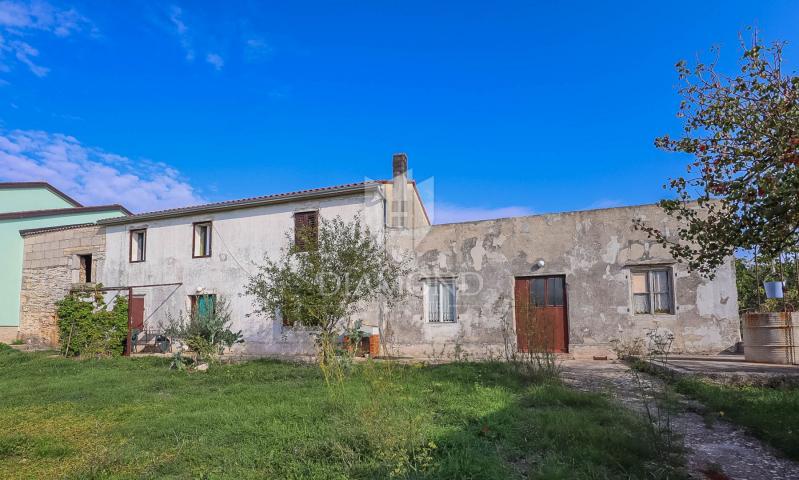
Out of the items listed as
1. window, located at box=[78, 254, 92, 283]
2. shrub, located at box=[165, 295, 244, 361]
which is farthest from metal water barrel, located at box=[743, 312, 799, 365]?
window, located at box=[78, 254, 92, 283]

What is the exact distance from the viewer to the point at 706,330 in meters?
11.6

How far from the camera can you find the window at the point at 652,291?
479 inches

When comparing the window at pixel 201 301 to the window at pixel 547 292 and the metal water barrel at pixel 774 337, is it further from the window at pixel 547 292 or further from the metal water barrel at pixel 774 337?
the metal water barrel at pixel 774 337

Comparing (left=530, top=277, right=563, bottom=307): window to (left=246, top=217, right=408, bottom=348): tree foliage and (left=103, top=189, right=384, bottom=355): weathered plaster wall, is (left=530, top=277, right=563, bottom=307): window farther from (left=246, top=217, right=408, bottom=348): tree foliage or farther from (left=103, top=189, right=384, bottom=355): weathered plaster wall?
(left=103, top=189, right=384, bottom=355): weathered plaster wall

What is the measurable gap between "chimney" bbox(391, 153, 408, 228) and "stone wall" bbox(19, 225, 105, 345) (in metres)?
12.5

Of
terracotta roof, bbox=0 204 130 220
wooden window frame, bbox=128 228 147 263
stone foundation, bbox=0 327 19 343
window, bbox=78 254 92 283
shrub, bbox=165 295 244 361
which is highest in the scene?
terracotta roof, bbox=0 204 130 220

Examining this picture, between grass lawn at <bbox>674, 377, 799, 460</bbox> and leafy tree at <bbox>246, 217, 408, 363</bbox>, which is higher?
leafy tree at <bbox>246, 217, 408, 363</bbox>

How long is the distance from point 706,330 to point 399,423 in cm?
A: 1044

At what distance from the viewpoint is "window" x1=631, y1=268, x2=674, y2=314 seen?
39.9ft

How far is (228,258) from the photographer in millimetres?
16812

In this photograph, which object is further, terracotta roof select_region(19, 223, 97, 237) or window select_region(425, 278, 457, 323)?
terracotta roof select_region(19, 223, 97, 237)

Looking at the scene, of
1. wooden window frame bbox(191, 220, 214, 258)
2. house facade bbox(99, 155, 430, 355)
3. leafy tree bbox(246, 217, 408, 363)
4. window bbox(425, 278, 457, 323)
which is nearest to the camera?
leafy tree bbox(246, 217, 408, 363)

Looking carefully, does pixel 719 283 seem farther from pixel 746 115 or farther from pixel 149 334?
pixel 149 334

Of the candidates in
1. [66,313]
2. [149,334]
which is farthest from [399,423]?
[149,334]
